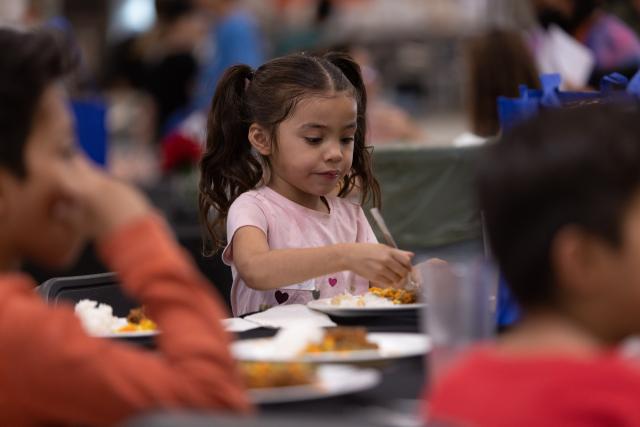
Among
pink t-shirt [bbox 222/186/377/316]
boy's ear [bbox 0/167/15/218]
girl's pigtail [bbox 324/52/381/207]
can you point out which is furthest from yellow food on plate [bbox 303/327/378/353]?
girl's pigtail [bbox 324/52/381/207]

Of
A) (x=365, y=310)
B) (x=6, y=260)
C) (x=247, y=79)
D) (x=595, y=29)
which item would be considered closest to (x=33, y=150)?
(x=6, y=260)

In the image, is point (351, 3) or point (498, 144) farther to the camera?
point (351, 3)

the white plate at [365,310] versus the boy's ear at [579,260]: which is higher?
the boy's ear at [579,260]

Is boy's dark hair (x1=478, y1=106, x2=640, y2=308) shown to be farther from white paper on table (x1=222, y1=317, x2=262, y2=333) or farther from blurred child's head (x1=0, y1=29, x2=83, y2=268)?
white paper on table (x1=222, y1=317, x2=262, y2=333)

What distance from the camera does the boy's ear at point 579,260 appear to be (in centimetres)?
132

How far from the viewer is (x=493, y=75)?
544cm

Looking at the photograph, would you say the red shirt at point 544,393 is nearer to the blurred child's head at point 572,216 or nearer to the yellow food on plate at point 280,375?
the blurred child's head at point 572,216

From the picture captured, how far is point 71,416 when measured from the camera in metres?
1.38

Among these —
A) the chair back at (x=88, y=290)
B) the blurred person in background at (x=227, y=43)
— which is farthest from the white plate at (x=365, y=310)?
the blurred person in background at (x=227, y=43)

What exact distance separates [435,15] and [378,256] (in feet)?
51.7

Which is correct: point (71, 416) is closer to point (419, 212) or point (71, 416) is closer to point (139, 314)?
point (139, 314)

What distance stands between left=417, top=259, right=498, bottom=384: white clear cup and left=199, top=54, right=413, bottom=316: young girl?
3.85ft

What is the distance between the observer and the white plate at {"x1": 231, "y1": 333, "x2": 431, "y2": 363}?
5.72 feet

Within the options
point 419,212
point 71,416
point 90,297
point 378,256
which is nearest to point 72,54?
point 71,416
